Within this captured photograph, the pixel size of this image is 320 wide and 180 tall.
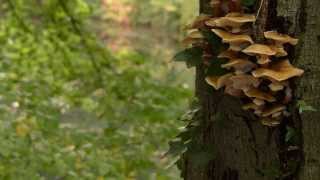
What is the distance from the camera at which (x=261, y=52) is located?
1375 millimetres

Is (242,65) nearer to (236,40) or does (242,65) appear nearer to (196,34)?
(236,40)

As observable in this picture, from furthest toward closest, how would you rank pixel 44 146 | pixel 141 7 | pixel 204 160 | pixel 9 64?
pixel 141 7 → pixel 9 64 → pixel 44 146 → pixel 204 160

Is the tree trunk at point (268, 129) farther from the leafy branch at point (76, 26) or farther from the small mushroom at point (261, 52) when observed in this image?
the leafy branch at point (76, 26)

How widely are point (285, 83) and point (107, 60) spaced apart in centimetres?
326

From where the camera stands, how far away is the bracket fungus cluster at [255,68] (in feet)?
4.60

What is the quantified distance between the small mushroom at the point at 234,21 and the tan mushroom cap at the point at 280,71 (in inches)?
4.4

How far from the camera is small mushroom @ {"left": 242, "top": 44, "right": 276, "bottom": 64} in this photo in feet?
4.51

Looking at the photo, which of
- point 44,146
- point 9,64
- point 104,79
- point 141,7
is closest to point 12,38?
point 9,64

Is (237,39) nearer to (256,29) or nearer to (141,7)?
(256,29)

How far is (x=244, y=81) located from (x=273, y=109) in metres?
0.10

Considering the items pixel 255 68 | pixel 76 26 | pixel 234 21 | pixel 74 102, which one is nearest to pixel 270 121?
pixel 255 68

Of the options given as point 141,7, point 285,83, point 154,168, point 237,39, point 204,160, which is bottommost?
point 141,7

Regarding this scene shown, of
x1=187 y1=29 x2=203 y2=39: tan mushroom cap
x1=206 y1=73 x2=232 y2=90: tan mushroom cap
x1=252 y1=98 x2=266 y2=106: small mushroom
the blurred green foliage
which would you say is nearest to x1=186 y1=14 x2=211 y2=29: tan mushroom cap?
x1=187 y1=29 x2=203 y2=39: tan mushroom cap

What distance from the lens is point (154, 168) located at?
3305 millimetres
